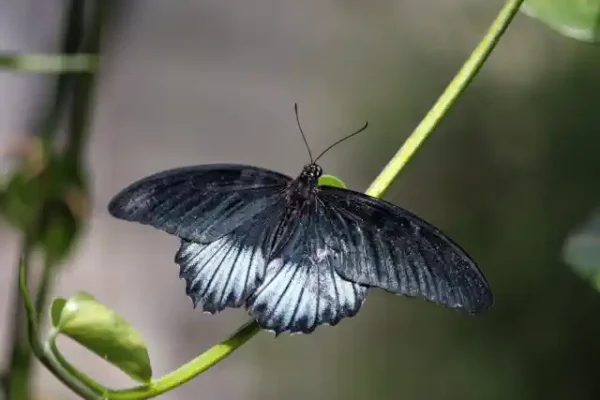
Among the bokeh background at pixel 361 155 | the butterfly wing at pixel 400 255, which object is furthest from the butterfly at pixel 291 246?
the bokeh background at pixel 361 155

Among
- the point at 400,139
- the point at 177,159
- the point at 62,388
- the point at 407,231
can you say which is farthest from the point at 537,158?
the point at 407,231

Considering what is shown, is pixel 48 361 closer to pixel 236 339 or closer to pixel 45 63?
pixel 236 339

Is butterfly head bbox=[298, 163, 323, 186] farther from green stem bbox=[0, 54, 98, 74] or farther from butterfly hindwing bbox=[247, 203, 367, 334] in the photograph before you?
green stem bbox=[0, 54, 98, 74]

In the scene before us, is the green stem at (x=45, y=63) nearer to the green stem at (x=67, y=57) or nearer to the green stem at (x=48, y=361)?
the green stem at (x=67, y=57)

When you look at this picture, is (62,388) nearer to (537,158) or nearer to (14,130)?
(14,130)

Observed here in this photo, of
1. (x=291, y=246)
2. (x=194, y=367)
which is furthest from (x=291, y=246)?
(x=194, y=367)

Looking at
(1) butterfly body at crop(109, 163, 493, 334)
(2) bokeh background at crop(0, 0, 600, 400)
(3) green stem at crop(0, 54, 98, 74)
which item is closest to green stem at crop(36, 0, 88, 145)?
(3) green stem at crop(0, 54, 98, 74)
